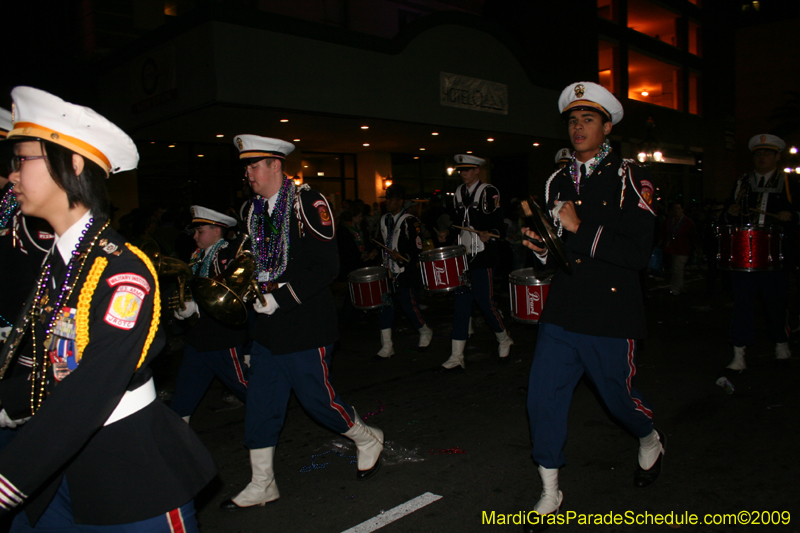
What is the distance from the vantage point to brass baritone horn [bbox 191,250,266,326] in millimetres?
3037

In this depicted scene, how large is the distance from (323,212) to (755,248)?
171 inches

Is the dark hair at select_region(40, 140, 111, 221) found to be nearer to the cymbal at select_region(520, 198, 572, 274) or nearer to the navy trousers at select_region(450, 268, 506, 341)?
the cymbal at select_region(520, 198, 572, 274)

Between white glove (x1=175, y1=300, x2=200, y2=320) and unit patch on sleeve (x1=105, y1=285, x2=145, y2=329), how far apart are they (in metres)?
2.52

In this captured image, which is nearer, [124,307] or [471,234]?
[124,307]

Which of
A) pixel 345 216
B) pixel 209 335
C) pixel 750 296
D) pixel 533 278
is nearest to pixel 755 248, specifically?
pixel 750 296

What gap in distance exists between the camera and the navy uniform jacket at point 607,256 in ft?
9.93

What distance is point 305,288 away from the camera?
11.1ft

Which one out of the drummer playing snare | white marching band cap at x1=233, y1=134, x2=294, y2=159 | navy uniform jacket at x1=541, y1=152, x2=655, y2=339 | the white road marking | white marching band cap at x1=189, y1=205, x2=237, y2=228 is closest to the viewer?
navy uniform jacket at x1=541, y1=152, x2=655, y2=339

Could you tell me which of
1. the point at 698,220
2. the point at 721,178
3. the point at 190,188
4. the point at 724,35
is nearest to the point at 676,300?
the point at 698,220

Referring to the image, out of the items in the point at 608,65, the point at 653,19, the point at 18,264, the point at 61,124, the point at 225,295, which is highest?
the point at 653,19

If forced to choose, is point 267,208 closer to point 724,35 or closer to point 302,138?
point 302,138

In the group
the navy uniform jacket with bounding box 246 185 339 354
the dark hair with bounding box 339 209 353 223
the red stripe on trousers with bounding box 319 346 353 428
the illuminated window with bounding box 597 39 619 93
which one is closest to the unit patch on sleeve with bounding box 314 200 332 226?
the navy uniform jacket with bounding box 246 185 339 354

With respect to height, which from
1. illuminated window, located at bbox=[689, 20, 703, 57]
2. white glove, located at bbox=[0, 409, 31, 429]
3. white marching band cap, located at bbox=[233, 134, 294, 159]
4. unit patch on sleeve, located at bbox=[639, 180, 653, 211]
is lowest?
white glove, located at bbox=[0, 409, 31, 429]

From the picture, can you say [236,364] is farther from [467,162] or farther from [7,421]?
[467,162]
